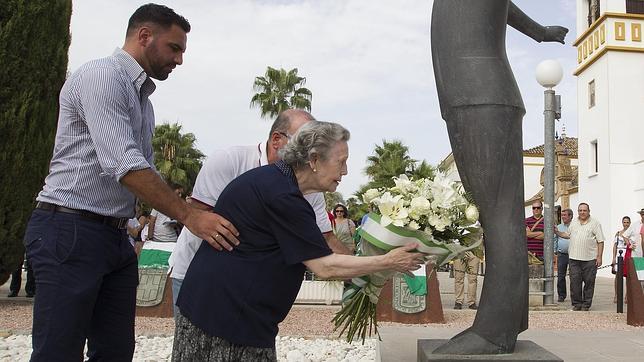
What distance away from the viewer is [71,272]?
2.50 meters

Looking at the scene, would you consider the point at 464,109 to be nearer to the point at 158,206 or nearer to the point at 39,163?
the point at 158,206

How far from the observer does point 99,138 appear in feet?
7.98

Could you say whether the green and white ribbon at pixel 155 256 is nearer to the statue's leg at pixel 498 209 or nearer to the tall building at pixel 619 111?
the statue's leg at pixel 498 209

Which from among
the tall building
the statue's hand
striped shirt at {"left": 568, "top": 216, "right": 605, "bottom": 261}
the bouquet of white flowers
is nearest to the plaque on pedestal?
striped shirt at {"left": 568, "top": 216, "right": 605, "bottom": 261}

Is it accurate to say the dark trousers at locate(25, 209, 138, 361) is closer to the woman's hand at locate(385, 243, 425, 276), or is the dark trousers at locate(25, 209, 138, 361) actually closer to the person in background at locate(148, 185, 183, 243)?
the woman's hand at locate(385, 243, 425, 276)

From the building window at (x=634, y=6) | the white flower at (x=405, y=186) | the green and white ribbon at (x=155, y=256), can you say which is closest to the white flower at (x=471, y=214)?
the white flower at (x=405, y=186)

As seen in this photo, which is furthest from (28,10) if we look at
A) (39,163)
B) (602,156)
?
(602,156)

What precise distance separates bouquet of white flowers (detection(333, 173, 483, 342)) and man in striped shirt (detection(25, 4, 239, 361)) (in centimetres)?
75

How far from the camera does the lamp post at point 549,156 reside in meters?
10.1

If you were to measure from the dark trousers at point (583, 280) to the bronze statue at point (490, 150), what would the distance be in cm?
683

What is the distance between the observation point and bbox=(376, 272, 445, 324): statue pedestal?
27.4 ft

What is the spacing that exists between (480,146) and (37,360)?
246 cm

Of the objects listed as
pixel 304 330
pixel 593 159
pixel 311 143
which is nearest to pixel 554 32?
pixel 311 143

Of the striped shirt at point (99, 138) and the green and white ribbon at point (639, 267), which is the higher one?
the striped shirt at point (99, 138)
